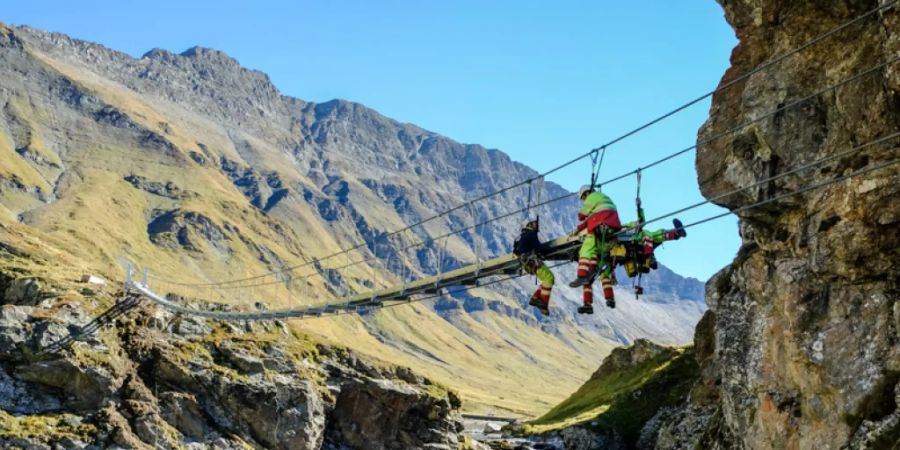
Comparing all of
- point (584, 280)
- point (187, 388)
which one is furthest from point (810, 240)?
point (187, 388)

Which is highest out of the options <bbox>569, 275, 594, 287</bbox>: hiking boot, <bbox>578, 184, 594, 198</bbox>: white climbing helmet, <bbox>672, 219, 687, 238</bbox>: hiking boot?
<bbox>578, 184, 594, 198</bbox>: white climbing helmet

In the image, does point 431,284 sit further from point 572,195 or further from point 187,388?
point 187,388

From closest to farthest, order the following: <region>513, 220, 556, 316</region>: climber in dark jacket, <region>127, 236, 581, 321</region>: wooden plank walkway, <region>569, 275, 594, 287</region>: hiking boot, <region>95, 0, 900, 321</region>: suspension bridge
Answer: <region>95, 0, 900, 321</region>: suspension bridge
<region>569, 275, 594, 287</region>: hiking boot
<region>513, 220, 556, 316</region>: climber in dark jacket
<region>127, 236, 581, 321</region>: wooden plank walkway

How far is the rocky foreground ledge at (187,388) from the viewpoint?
4972cm

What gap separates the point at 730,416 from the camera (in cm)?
3266

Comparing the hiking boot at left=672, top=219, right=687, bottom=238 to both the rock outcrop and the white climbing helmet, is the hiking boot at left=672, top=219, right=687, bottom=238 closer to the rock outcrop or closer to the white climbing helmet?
the white climbing helmet

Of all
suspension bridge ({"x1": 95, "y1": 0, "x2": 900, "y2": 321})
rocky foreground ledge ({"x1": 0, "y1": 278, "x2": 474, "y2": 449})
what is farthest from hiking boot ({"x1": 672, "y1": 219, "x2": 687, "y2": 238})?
rocky foreground ledge ({"x1": 0, "y1": 278, "x2": 474, "y2": 449})

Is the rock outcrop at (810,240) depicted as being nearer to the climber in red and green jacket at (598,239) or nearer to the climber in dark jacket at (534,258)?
the climber in red and green jacket at (598,239)

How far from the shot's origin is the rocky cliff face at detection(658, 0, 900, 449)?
82.7 ft

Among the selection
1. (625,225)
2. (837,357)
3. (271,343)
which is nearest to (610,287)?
(625,225)

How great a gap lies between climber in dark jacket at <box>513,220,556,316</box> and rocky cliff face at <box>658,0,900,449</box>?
11.2m

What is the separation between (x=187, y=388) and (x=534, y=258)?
40.8 m

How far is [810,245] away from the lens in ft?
92.1

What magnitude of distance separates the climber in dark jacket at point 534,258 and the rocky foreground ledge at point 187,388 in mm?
35715
